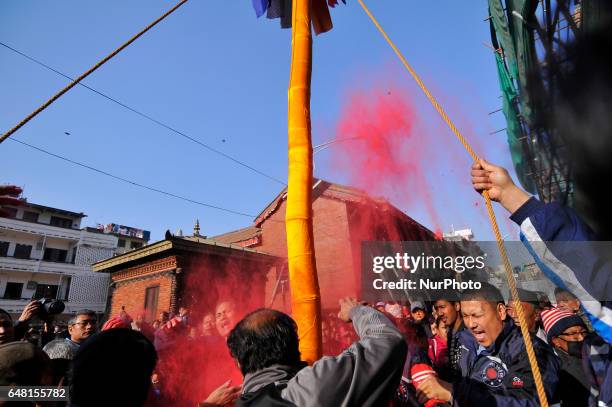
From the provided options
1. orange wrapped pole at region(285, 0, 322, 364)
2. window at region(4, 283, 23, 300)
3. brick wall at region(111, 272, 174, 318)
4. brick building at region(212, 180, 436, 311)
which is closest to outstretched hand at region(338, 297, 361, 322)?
orange wrapped pole at region(285, 0, 322, 364)

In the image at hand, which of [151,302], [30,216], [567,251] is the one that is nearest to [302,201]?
[567,251]

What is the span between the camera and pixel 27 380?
2506 mm

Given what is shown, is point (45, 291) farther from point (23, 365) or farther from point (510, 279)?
point (510, 279)

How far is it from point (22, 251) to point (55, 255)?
305 centimetres

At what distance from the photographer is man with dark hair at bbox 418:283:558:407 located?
2.23 m

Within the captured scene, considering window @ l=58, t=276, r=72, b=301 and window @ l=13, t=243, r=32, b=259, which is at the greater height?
window @ l=13, t=243, r=32, b=259

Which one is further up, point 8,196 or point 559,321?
point 8,196

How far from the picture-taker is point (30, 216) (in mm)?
38125

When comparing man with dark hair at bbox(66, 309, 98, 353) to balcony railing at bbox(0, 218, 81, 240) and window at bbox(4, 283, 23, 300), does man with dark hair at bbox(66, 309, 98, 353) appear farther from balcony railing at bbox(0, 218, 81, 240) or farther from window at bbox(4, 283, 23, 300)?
window at bbox(4, 283, 23, 300)

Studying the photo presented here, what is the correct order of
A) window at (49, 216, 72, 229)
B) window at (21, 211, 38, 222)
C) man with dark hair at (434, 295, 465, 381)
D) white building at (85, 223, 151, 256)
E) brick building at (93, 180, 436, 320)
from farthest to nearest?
white building at (85, 223, 151, 256) → window at (49, 216, 72, 229) → window at (21, 211, 38, 222) → brick building at (93, 180, 436, 320) → man with dark hair at (434, 295, 465, 381)

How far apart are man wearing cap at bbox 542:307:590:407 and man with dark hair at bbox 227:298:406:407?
2592 millimetres

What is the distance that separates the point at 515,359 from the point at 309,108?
8.45 ft

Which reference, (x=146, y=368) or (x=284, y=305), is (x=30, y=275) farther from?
(x=146, y=368)

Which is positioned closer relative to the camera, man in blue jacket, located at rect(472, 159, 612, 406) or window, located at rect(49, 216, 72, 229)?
man in blue jacket, located at rect(472, 159, 612, 406)
